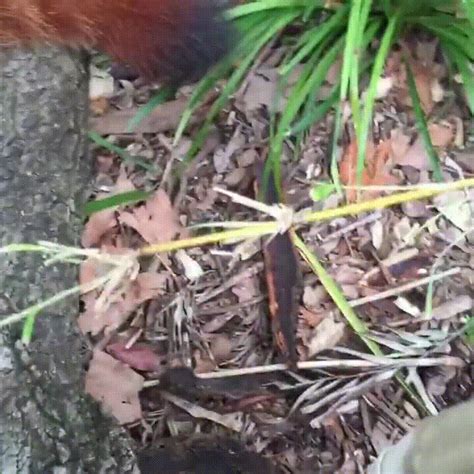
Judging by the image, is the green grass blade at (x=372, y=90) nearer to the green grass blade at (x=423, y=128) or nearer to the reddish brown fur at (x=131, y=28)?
the green grass blade at (x=423, y=128)

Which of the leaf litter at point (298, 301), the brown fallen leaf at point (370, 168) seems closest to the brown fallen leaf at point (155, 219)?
the leaf litter at point (298, 301)

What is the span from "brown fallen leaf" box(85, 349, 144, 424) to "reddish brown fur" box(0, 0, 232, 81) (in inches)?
19.5

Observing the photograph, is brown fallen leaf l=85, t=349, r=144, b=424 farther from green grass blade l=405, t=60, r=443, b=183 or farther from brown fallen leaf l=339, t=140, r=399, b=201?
green grass blade l=405, t=60, r=443, b=183

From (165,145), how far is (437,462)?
2.56 ft

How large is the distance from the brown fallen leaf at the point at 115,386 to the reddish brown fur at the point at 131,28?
496 mm

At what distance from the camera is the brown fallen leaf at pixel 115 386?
1.48 meters

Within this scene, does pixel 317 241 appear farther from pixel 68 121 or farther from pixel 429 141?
pixel 68 121

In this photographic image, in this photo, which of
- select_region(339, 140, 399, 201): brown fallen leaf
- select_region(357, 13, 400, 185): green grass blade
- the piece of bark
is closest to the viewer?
the piece of bark

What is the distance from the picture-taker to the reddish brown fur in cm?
119

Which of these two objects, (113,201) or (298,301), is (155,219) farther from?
(298,301)

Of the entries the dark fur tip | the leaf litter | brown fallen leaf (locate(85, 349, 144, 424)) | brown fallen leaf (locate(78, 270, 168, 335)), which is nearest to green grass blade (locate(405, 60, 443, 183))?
the leaf litter

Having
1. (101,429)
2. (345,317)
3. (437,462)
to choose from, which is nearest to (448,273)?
(345,317)

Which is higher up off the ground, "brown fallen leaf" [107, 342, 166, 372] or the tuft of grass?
the tuft of grass

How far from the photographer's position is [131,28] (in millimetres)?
1223
